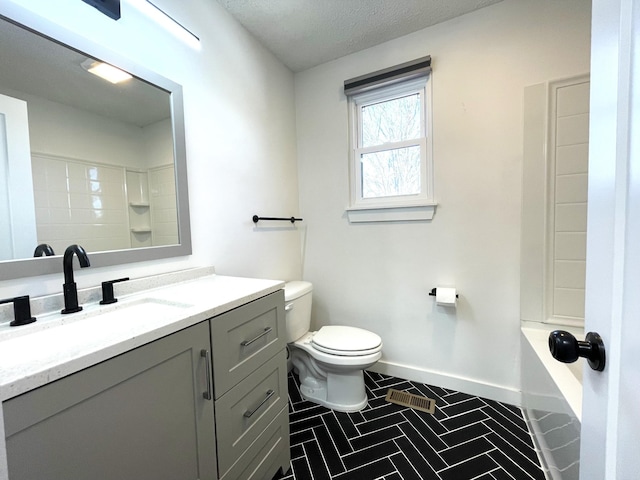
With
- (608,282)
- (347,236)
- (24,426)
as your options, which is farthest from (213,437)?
(347,236)

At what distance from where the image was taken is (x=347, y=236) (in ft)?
7.18

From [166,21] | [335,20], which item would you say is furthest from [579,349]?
[335,20]

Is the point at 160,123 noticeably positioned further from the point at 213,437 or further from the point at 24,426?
the point at 213,437

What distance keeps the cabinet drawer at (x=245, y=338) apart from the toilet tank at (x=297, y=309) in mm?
489

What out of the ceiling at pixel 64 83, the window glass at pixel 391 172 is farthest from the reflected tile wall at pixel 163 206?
the window glass at pixel 391 172

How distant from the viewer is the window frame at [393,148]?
74.7 inches

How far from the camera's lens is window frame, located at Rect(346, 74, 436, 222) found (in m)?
1.90

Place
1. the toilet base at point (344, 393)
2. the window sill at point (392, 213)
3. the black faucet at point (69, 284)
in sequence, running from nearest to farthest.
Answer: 1. the black faucet at point (69, 284)
2. the toilet base at point (344, 393)
3. the window sill at point (392, 213)

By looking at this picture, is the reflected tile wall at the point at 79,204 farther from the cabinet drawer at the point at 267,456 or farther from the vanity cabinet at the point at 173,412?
the cabinet drawer at the point at 267,456

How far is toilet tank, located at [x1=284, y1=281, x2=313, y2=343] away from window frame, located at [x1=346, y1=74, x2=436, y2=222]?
0.70 m

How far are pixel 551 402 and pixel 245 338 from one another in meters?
1.41

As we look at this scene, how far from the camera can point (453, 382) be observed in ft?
6.13

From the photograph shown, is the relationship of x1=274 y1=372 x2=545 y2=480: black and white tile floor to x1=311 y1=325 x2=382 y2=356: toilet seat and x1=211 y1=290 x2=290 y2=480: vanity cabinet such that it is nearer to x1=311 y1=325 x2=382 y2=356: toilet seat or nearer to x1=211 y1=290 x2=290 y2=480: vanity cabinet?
x1=211 y1=290 x2=290 y2=480: vanity cabinet

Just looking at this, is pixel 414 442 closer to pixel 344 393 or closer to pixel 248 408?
pixel 344 393
